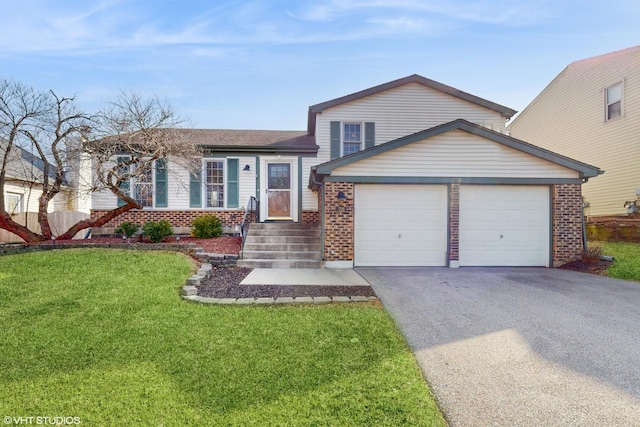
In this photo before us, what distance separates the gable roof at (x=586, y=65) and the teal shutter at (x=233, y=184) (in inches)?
578

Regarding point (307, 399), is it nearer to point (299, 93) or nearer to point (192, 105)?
point (192, 105)

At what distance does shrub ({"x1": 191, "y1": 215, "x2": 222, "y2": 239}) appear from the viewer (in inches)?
418

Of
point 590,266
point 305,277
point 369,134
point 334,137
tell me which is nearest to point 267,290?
point 305,277

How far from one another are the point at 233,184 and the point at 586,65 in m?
15.2

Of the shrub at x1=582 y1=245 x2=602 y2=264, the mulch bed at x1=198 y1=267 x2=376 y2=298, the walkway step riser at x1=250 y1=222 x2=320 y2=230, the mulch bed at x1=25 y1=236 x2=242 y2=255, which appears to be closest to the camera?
the mulch bed at x1=198 y1=267 x2=376 y2=298

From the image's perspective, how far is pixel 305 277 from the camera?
23.4 ft

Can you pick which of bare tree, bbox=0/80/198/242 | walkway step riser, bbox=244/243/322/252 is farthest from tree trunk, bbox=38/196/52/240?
walkway step riser, bbox=244/243/322/252

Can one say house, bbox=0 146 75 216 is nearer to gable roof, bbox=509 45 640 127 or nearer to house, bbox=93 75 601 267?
house, bbox=93 75 601 267

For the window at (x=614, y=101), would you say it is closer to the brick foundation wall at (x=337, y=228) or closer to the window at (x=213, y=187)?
the brick foundation wall at (x=337, y=228)

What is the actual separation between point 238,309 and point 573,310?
5.24 m

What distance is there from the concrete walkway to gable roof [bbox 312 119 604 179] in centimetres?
257

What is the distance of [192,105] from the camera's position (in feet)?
37.7

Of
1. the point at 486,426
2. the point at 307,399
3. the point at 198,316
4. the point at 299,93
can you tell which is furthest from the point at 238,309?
the point at 299,93

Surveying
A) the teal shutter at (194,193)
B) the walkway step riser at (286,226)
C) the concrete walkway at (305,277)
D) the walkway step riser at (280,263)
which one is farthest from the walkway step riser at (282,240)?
the teal shutter at (194,193)
